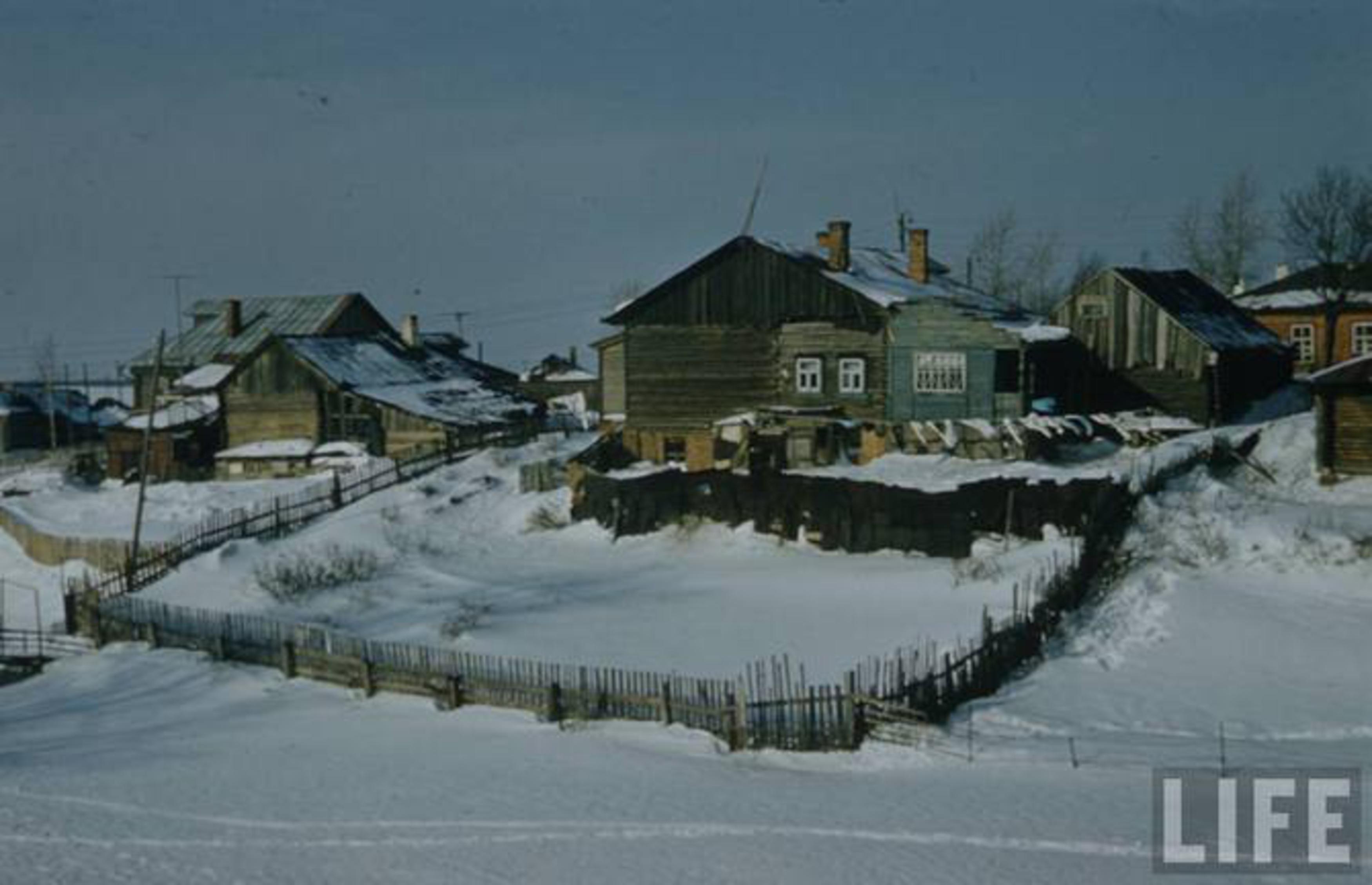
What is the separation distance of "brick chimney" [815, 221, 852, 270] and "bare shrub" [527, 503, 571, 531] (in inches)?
506

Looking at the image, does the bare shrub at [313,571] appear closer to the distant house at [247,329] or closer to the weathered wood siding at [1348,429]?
the weathered wood siding at [1348,429]

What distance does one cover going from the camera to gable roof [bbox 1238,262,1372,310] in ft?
174

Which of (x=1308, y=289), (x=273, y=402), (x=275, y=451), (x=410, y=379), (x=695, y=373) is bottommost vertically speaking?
(x=275, y=451)

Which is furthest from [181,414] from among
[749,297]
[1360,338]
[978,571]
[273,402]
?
[1360,338]

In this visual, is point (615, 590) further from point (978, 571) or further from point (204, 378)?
point (204, 378)

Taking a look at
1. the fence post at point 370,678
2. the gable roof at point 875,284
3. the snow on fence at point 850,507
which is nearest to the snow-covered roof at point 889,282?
the gable roof at point 875,284

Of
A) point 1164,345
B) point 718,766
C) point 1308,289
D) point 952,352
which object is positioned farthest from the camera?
point 1308,289

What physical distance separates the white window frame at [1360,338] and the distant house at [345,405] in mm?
32360

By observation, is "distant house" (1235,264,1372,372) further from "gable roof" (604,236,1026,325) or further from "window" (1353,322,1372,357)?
"gable roof" (604,236,1026,325)

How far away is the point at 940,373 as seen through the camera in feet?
133

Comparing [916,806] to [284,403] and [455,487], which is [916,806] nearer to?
[455,487]

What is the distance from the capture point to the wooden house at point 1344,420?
99.0ft

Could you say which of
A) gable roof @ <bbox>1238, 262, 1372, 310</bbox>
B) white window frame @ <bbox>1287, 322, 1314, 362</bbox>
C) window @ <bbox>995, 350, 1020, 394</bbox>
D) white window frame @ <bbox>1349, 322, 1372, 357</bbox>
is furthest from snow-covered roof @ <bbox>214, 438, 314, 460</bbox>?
white window frame @ <bbox>1349, 322, 1372, 357</bbox>

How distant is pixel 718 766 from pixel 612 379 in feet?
111
